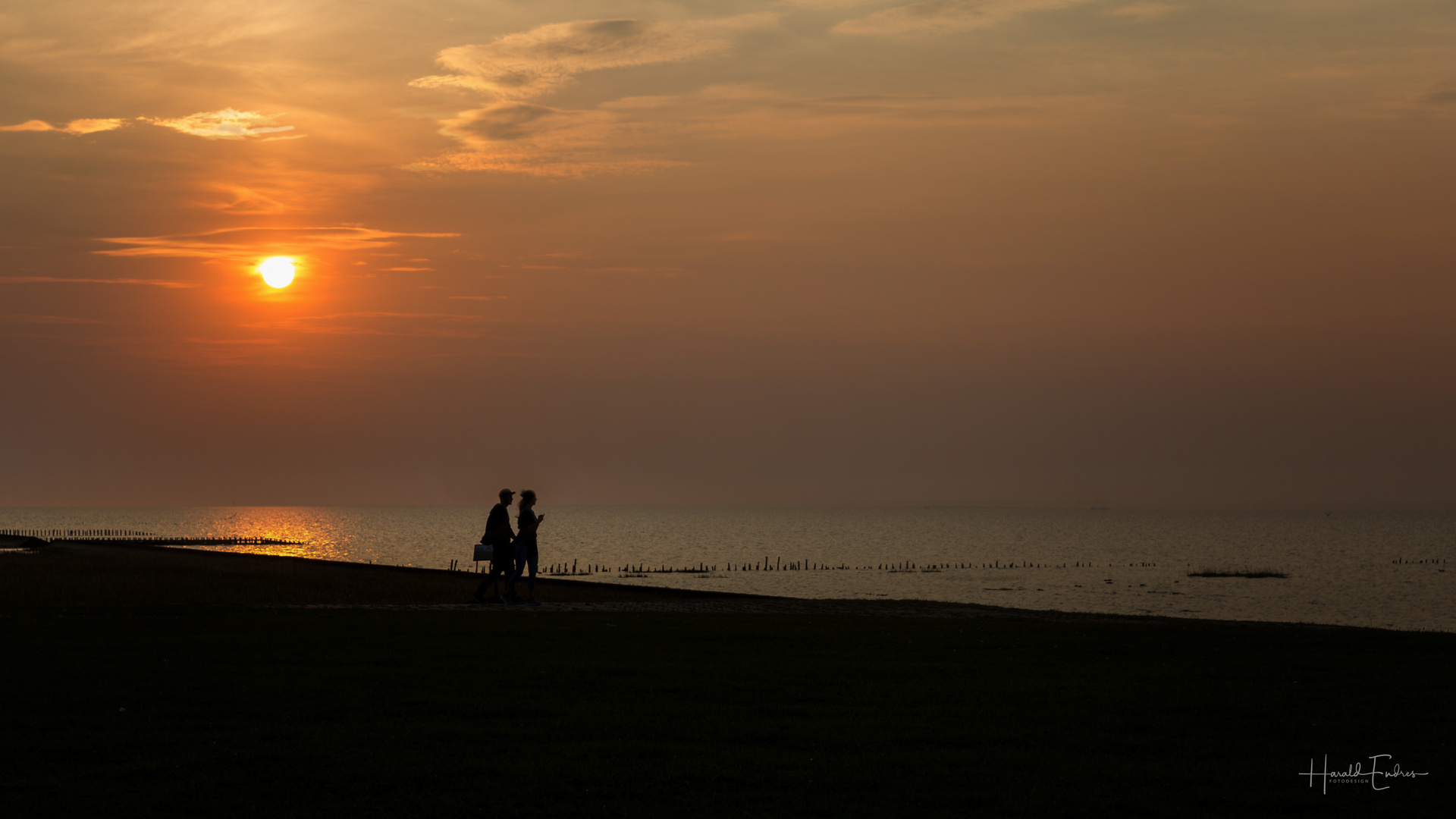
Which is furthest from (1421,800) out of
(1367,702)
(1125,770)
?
(1367,702)

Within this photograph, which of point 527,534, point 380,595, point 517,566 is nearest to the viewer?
point 527,534

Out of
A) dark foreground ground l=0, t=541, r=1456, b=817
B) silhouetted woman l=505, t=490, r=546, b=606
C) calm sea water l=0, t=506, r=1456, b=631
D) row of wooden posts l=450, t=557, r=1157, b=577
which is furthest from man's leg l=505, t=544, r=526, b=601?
row of wooden posts l=450, t=557, r=1157, b=577

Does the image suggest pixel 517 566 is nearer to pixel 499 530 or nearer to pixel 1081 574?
pixel 499 530

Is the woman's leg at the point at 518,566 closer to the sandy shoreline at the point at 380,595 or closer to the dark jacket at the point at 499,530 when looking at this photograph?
the dark jacket at the point at 499,530

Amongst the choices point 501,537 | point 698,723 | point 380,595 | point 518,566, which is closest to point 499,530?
point 501,537

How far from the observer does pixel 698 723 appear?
12.4 meters

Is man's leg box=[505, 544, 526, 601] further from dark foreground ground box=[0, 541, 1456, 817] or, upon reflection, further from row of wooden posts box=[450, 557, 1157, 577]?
row of wooden posts box=[450, 557, 1157, 577]

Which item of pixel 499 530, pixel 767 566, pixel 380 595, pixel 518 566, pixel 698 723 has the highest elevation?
pixel 767 566

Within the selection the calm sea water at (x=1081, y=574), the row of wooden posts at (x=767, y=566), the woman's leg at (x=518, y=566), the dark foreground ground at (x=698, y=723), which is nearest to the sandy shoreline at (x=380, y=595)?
the woman's leg at (x=518, y=566)

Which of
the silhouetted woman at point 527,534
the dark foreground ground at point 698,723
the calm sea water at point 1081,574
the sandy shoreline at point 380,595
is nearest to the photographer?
the dark foreground ground at point 698,723

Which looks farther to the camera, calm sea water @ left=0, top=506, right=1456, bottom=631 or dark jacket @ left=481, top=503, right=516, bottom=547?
calm sea water @ left=0, top=506, right=1456, bottom=631

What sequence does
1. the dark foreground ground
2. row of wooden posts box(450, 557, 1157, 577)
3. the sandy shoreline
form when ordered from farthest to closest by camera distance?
1. row of wooden posts box(450, 557, 1157, 577)
2. the sandy shoreline
3. the dark foreground ground

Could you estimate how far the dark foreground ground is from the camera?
9.61 meters

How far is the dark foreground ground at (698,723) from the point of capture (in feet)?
31.5
